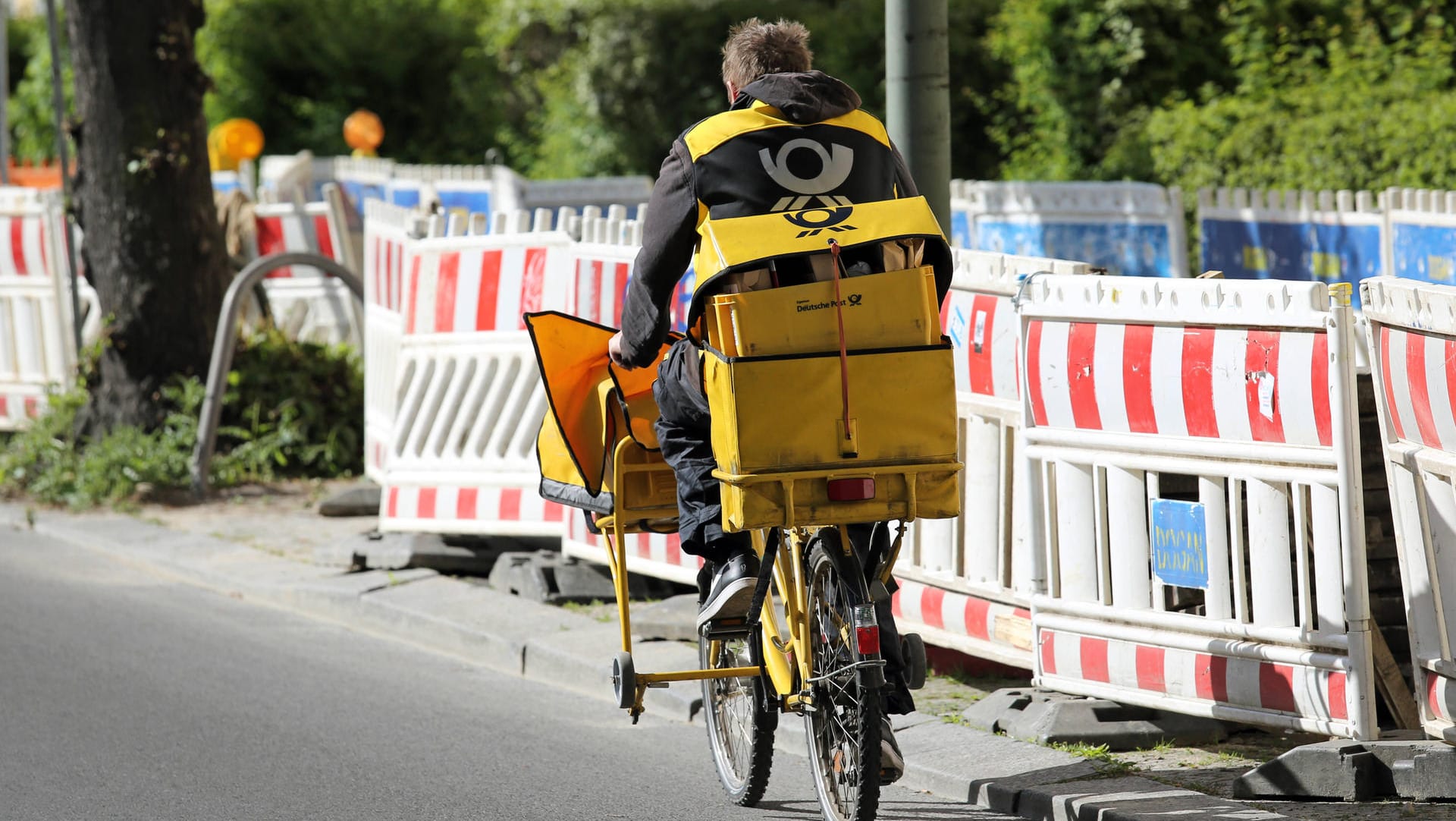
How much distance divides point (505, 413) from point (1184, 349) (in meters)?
3.85

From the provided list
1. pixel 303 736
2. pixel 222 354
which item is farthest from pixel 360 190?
pixel 303 736

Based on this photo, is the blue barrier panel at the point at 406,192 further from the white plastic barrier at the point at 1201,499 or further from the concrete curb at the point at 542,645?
the white plastic barrier at the point at 1201,499

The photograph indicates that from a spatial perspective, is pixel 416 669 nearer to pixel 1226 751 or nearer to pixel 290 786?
pixel 290 786

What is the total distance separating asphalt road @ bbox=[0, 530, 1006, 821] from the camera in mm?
5066

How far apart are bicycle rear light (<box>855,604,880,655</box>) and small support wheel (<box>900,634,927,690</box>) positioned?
0.22 metres

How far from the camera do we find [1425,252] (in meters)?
9.76

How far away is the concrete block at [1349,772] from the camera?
449cm

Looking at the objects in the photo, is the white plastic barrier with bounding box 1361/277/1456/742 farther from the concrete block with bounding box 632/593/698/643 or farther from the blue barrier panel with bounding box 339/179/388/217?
the blue barrier panel with bounding box 339/179/388/217

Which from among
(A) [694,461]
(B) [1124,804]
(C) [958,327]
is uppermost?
(C) [958,327]

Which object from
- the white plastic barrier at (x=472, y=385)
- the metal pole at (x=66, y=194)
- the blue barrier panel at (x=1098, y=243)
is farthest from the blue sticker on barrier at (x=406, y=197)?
the white plastic barrier at (x=472, y=385)

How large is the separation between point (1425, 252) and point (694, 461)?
6651mm

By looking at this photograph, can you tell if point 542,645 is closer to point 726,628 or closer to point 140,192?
point 726,628

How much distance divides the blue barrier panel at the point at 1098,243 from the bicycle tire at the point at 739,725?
23.7ft

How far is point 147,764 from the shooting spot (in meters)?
5.47
